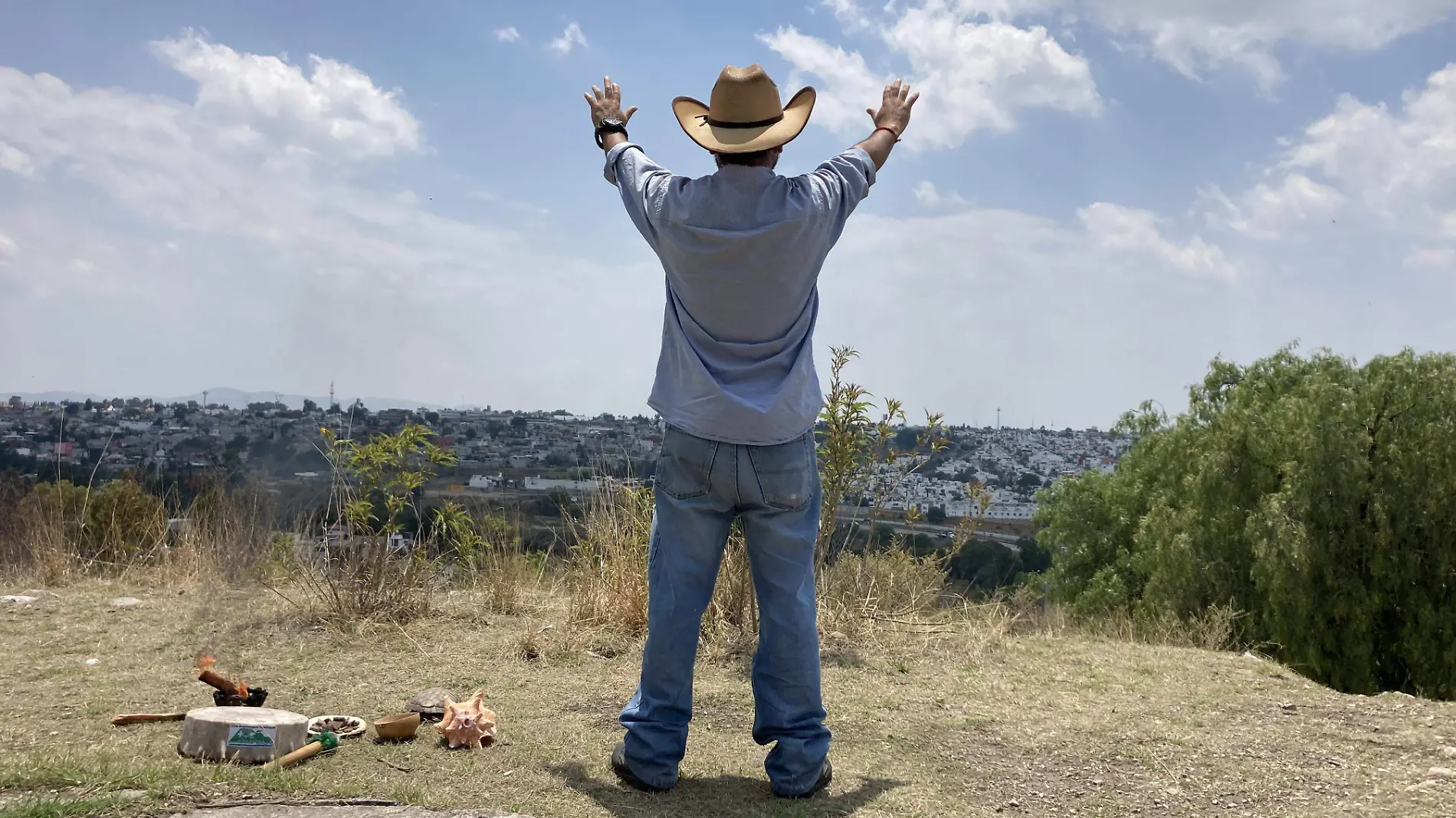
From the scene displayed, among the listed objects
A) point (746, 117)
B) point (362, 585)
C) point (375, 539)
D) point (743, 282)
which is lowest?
point (362, 585)

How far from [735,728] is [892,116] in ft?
7.52

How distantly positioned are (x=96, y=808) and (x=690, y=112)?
7.98 feet

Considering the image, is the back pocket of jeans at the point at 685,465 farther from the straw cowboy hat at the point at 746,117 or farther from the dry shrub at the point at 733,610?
the dry shrub at the point at 733,610

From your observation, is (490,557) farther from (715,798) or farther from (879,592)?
(715,798)

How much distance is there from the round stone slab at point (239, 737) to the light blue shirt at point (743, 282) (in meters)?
1.54

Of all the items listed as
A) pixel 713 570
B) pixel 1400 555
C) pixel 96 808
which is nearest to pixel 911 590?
pixel 713 570

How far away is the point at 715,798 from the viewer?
10.1ft

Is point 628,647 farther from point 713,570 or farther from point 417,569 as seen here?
point 713,570

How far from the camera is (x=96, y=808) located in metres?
2.65

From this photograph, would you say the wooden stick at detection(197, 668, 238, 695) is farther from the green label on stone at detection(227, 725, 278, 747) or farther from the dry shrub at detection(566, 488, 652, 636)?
the dry shrub at detection(566, 488, 652, 636)

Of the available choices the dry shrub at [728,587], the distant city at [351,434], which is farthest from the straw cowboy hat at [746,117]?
the dry shrub at [728,587]

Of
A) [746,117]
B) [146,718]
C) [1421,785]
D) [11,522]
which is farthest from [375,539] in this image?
[1421,785]

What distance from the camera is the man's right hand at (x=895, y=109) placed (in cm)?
321

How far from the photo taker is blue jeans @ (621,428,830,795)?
9.64 ft
